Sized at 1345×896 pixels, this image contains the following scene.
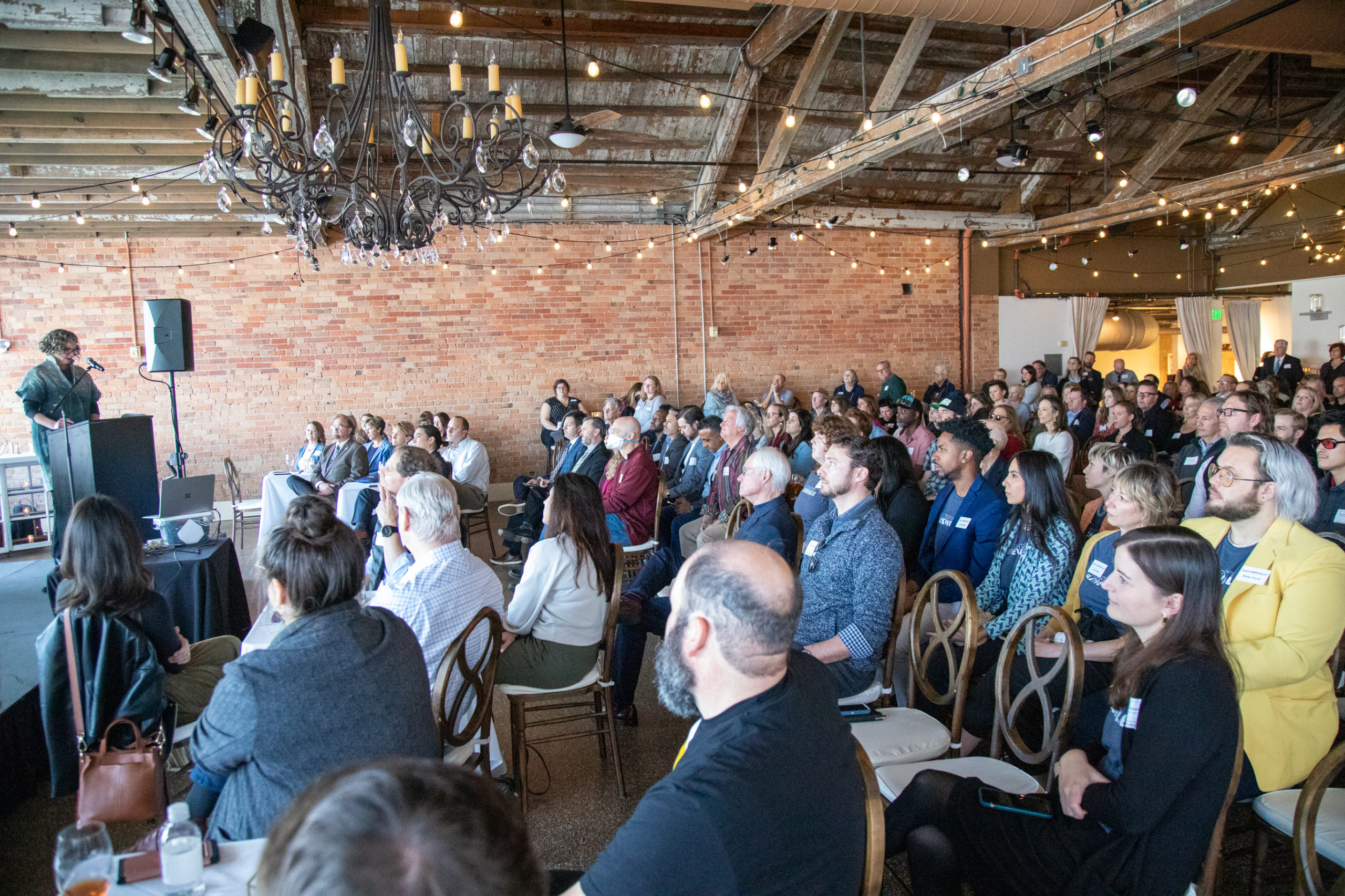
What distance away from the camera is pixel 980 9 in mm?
4289

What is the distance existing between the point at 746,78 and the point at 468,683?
7043mm

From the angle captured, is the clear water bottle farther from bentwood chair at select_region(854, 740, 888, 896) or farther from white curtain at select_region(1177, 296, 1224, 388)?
white curtain at select_region(1177, 296, 1224, 388)

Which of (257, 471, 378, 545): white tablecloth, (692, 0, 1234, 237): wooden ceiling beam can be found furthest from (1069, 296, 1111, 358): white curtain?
(257, 471, 378, 545): white tablecloth

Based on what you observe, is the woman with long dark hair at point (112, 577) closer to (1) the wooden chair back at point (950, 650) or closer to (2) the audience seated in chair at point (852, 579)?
(2) the audience seated in chair at point (852, 579)

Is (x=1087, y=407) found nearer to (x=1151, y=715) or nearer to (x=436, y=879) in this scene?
(x=1151, y=715)

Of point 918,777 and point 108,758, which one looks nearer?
point 918,777

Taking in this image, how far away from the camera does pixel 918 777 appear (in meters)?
1.92

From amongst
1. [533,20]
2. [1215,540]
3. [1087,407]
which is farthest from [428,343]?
[1215,540]

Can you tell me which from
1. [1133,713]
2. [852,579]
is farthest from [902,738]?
[1133,713]

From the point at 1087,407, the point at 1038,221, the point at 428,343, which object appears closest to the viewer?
the point at 1087,407

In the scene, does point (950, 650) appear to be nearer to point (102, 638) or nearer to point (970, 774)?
point (970, 774)

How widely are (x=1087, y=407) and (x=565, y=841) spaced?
7046 mm

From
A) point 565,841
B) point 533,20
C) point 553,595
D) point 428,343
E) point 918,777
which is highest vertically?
point 533,20

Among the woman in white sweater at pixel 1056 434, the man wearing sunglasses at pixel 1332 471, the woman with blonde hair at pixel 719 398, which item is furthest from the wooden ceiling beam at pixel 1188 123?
the man wearing sunglasses at pixel 1332 471
